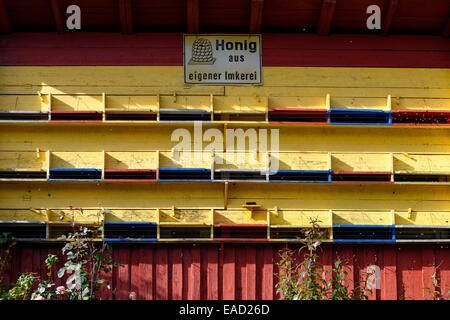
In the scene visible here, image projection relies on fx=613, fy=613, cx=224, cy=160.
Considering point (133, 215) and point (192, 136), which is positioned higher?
point (192, 136)

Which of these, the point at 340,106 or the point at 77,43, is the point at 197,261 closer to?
the point at 340,106

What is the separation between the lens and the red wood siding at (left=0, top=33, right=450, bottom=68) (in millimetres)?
11570

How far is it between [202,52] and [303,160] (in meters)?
2.79

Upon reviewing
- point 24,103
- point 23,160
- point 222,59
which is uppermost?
point 222,59

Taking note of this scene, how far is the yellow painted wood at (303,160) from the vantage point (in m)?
11.2

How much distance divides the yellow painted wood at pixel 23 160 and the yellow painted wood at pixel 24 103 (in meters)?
0.81

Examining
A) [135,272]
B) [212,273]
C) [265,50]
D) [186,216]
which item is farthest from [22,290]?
[265,50]

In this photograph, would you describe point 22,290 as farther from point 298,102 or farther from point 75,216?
point 298,102

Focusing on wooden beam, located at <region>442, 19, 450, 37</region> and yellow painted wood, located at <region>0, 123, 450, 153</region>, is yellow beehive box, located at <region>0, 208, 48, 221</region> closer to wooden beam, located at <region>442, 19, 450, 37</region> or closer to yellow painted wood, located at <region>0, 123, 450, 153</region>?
yellow painted wood, located at <region>0, 123, 450, 153</region>

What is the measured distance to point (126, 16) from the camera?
1138 cm

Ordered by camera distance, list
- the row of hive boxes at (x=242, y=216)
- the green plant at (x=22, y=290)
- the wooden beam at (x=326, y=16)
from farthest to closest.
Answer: the wooden beam at (x=326, y=16)
the row of hive boxes at (x=242, y=216)
the green plant at (x=22, y=290)

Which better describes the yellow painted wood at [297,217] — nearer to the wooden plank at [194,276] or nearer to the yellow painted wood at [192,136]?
the yellow painted wood at [192,136]

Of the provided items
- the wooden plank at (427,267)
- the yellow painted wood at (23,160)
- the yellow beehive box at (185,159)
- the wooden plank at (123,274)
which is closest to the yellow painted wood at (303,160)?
the yellow beehive box at (185,159)

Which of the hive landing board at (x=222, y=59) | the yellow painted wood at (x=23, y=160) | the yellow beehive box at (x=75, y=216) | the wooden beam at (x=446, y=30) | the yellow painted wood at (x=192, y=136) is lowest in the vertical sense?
the yellow beehive box at (x=75, y=216)
